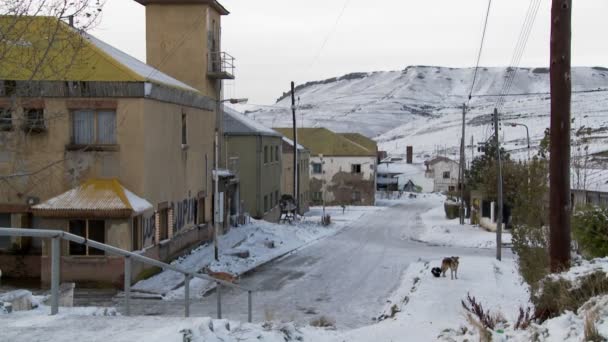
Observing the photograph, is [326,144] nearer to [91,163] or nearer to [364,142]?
[364,142]

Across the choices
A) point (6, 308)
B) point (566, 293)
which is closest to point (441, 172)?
point (566, 293)

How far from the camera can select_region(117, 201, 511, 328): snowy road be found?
824 inches

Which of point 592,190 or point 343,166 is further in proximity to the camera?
point 343,166

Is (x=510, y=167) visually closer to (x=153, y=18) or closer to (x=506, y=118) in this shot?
(x=153, y=18)

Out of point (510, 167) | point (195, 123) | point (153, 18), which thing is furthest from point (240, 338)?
point (510, 167)

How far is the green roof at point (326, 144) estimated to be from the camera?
Answer: 3489 inches

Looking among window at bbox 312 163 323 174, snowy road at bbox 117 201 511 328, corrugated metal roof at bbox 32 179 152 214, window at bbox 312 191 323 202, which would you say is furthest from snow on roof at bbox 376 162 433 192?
corrugated metal roof at bbox 32 179 152 214

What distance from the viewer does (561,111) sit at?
1215 centimetres

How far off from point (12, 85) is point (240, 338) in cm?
1662

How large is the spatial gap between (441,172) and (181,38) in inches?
3416

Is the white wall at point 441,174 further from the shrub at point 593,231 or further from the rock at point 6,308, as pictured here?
the rock at point 6,308

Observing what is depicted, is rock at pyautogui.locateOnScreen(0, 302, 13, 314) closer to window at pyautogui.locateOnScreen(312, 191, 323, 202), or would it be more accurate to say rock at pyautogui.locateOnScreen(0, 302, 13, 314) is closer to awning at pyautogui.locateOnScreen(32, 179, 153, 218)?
awning at pyautogui.locateOnScreen(32, 179, 153, 218)

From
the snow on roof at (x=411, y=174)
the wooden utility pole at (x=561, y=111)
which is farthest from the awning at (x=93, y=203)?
the snow on roof at (x=411, y=174)

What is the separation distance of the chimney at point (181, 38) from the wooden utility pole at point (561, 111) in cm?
2725
